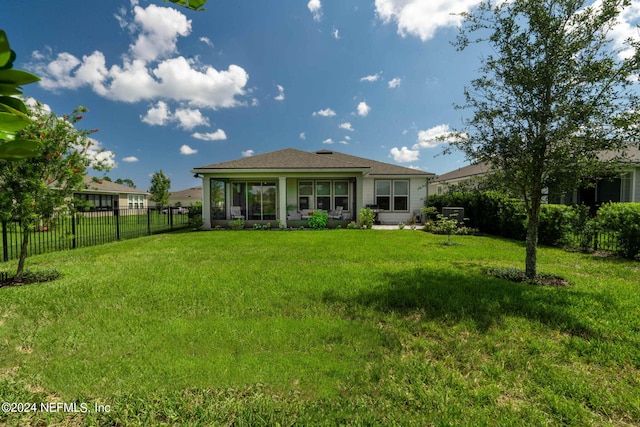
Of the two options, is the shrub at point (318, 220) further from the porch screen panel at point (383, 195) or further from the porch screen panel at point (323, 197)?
the porch screen panel at point (383, 195)

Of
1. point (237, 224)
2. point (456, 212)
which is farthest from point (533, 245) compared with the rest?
point (237, 224)

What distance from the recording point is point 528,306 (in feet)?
15.2

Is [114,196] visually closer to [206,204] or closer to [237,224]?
[206,204]

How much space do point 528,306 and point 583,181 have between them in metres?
3.25

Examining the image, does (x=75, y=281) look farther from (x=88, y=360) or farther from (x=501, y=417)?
(x=501, y=417)

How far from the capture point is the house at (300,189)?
619 inches

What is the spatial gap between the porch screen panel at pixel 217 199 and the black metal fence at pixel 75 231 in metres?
2.26

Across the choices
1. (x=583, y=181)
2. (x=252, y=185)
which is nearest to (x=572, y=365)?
(x=583, y=181)

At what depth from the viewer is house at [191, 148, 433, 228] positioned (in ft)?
51.5

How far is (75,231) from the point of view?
10.1 meters

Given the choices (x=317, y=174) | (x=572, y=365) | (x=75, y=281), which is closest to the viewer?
(x=572, y=365)

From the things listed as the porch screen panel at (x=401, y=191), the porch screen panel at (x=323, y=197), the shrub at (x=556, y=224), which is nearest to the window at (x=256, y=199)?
the porch screen panel at (x=323, y=197)

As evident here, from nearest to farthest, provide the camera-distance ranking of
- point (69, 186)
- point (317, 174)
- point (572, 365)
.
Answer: point (572, 365), point (69, 186), point (317, 174)

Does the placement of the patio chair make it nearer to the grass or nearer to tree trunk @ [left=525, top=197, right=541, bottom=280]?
the grass
